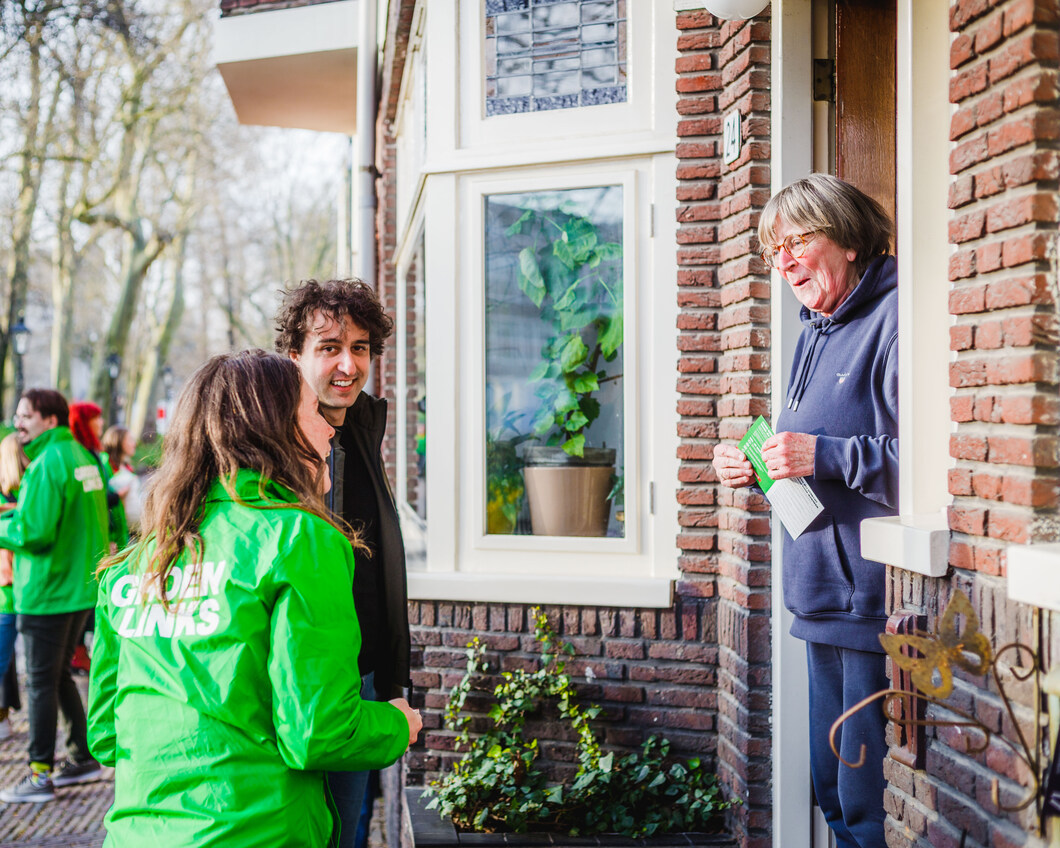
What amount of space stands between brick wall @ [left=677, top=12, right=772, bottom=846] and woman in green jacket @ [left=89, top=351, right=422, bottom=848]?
193 cm

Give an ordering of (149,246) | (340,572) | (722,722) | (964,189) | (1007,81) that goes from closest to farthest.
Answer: (340,572), (1007,81), (964,189), (722,722), (149,246)

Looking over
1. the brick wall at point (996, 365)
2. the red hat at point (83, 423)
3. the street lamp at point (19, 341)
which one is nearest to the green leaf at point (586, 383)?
the brick wall at point (996, 365)

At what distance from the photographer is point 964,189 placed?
222cm

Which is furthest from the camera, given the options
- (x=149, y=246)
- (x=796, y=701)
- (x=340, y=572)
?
(x=149, y=246)

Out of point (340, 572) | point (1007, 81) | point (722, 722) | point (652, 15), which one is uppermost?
point (652, 15)

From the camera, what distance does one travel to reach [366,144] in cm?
775

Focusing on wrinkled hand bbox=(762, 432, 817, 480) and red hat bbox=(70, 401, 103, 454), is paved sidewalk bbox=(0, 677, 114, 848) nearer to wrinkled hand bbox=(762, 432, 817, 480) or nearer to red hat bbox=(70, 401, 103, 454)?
red hat bbox=(70, 401, 103, 454)

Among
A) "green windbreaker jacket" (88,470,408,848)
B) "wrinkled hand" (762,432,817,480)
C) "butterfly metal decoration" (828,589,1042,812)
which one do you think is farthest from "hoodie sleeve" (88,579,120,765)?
"wrinkled hand" (762,432,817,480)

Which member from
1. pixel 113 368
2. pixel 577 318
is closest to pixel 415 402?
pixel 577 318

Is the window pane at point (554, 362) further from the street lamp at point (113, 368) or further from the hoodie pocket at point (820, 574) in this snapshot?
the street lamp at point (113, 368)

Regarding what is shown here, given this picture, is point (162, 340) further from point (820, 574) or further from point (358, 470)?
point (820, 574)

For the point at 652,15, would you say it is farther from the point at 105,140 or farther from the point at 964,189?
the point at 105,140

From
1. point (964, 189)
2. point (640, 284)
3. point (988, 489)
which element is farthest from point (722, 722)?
point (964, 189)

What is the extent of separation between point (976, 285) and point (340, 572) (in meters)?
1.42
